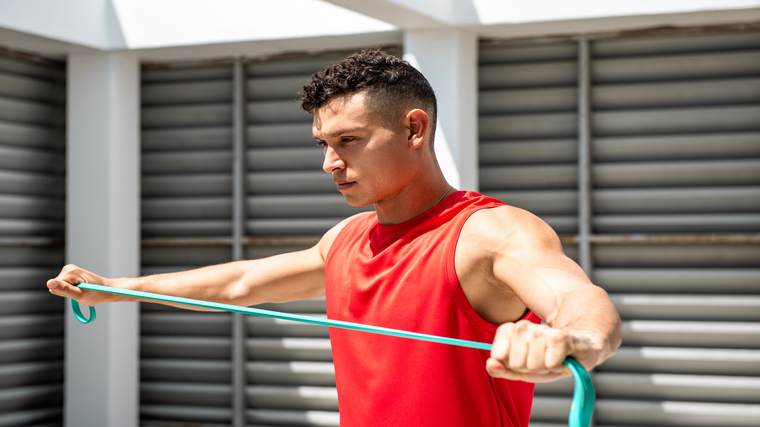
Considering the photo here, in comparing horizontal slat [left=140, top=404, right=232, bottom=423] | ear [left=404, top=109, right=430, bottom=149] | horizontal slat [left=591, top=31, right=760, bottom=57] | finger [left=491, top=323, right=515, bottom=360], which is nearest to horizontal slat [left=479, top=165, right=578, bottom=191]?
horizontal slat [left=591, top=31, right=760, bottom=57]

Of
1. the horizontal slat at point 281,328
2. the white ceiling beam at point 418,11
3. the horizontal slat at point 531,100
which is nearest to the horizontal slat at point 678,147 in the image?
the horizontal slat at point 531,100

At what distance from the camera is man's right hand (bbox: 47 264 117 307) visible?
234 centimetres

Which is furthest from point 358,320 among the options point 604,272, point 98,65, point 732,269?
point 98,65

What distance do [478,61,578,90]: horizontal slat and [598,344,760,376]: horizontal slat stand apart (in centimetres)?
183

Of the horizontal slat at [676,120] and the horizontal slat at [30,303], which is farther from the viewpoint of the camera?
the horizontal slat at [30,303]

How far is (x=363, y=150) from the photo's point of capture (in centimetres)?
196

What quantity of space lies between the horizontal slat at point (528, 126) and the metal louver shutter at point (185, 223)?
75.8 inches

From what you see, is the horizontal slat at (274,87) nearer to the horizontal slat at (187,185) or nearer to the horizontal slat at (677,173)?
the horizontal slat at (187,185)

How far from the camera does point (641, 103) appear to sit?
15.4ft

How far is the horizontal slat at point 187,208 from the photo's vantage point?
5.39 m

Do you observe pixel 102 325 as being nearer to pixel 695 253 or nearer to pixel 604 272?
pixel 604 272

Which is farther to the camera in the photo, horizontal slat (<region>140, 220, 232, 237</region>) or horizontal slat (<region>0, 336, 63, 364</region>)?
horizontal slat (<region>140, 220, 232, 237</region>)

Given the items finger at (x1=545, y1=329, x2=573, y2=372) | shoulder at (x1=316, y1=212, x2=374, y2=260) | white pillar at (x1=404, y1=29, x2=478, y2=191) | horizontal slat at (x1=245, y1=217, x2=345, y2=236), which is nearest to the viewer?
finger at (x1=545, y1=329, x2=573, y2=372)

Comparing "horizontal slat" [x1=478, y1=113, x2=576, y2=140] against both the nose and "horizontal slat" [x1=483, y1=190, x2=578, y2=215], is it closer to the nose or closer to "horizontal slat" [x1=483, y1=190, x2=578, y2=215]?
"horizontal slat" [x1=483, y1=190, x2=578, y2=215]
